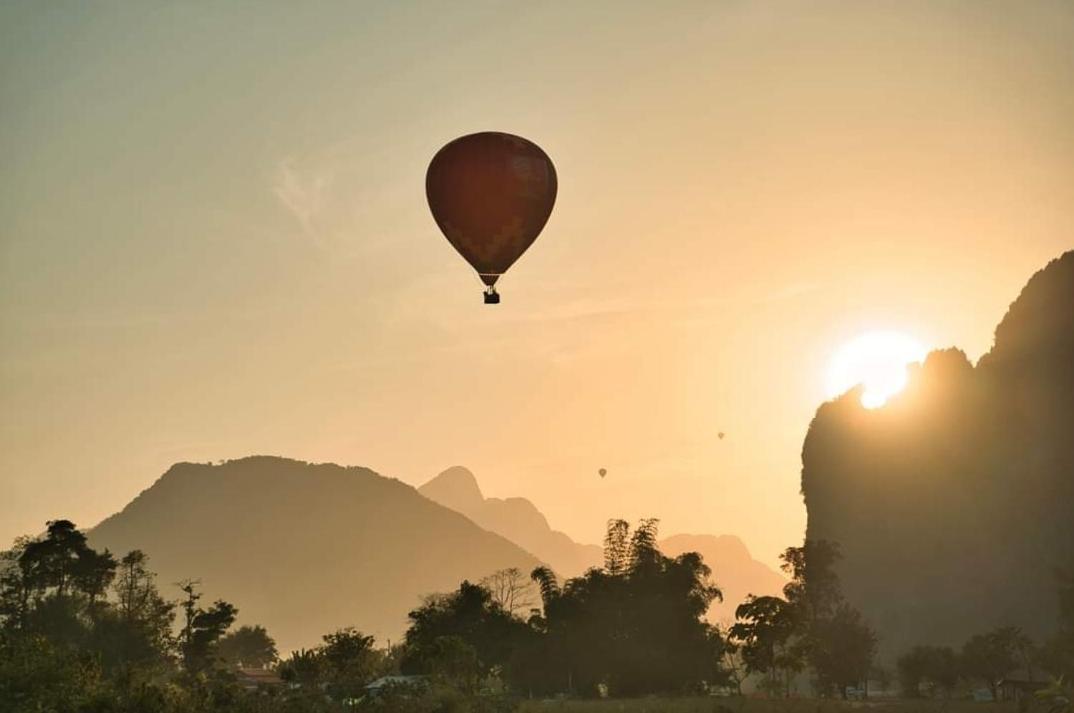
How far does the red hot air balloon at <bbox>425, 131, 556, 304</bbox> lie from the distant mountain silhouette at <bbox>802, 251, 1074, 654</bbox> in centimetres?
13542

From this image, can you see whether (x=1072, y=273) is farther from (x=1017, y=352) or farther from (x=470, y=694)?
(x=470, y=694)

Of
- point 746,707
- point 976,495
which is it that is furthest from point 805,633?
point 976,495

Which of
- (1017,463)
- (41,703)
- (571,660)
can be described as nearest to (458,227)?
(41,703)

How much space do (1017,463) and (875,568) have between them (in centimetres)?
2769

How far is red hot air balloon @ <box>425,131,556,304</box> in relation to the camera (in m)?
38.6

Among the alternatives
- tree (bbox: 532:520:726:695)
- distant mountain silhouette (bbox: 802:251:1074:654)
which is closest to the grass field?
tree (bbox: 532:520:726:695)

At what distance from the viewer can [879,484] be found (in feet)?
645

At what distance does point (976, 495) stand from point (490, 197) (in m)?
161

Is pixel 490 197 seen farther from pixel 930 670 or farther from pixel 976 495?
pixel 976 495

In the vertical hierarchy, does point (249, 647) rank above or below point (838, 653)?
above

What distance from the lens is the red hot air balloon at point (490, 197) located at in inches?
1521

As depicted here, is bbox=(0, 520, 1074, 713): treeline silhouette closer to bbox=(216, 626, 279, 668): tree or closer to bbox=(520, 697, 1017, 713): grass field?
bbox=(520, 697, 1017, 713): grass field

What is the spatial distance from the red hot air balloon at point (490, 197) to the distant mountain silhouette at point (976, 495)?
444ft

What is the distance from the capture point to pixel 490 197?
127 feet
